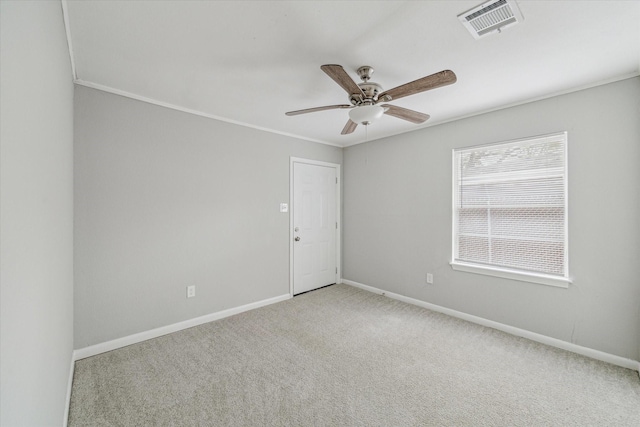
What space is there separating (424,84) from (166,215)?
2.69m

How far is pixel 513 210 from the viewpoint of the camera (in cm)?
298

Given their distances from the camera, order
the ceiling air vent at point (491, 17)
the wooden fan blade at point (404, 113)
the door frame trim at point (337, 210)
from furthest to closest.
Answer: the door frame trim at point (337, 210)
the wooden fan blade at point (404, 113)
the ceiling air vent at point (491, 17)

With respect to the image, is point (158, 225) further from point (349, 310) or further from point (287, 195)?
point (349, 310)

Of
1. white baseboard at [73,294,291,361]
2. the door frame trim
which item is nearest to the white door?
the door frame trim

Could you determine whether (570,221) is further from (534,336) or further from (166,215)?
(166,215)

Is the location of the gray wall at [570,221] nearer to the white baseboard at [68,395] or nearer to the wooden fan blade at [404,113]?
the wooden fan blade at [404,113]

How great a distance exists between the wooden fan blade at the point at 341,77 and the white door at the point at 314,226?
7.17 ft

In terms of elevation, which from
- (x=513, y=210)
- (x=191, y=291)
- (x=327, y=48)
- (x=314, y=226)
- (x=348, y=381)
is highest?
(x=327, y=48)

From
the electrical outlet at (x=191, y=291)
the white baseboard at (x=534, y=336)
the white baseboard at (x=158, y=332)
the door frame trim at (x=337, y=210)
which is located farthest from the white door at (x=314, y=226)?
the electrical outlet at (x=191, y=291)

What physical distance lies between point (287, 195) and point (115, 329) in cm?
244

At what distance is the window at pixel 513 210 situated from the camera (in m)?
2.71

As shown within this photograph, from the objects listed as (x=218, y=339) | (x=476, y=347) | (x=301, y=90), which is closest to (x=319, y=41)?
(x=301, y=90)

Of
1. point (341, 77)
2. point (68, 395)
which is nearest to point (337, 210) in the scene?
point (341, 77)

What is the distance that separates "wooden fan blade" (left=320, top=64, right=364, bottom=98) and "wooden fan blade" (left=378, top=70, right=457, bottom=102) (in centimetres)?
23
